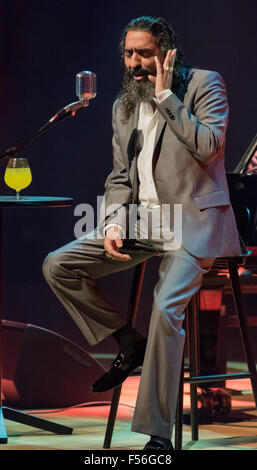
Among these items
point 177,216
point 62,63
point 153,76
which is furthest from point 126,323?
point 62,63

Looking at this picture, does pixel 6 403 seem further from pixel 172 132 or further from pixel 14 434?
pixel 172 132

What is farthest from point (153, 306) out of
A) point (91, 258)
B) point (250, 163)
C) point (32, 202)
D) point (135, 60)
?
point (250, 163)

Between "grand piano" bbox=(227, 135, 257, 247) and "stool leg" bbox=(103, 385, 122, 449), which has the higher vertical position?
"grand piano" bbox=(227, 135, 257, 247)

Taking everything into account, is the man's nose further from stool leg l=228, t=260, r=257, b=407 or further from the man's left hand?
stool leg l=228, t=260, r=257, b=407

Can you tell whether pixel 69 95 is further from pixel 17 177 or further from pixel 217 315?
A: pixel 217 315

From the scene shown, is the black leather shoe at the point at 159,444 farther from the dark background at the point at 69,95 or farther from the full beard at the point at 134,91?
the dark background at the point at 69,95

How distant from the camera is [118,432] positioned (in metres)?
3.59

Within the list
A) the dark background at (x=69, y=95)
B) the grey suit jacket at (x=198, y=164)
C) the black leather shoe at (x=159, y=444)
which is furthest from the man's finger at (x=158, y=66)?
the dark background at (x=69, y=95)

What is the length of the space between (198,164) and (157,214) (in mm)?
269

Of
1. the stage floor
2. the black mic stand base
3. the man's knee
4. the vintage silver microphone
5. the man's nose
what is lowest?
the stage floor

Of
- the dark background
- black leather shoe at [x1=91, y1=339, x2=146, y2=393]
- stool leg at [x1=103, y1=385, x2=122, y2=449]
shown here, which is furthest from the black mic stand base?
the dark background

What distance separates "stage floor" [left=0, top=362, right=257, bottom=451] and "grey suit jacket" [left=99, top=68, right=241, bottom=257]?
2.64 feet

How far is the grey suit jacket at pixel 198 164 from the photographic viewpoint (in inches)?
117

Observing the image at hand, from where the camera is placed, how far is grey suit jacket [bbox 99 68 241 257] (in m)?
2.98
